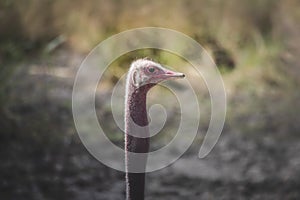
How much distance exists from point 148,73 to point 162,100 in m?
5.02

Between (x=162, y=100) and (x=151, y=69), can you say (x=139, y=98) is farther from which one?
(x=162, y=100)

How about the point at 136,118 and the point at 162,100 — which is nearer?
the point at 136,118

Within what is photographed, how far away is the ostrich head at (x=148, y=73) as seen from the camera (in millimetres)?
4969

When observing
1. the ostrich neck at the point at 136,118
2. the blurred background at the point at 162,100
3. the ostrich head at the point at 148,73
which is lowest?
the ostrich neck at the point at 136,118

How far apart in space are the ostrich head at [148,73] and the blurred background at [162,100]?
279 cm

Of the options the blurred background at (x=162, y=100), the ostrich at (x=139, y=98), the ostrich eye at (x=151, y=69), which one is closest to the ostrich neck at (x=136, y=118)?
the ostrich at (x=139, y=98)

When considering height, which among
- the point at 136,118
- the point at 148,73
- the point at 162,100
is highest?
the point at 162,100

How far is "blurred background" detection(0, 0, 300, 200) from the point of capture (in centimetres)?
801

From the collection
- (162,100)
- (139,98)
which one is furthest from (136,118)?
(162,100)

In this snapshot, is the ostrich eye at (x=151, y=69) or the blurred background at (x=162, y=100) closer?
the ostrich eye at (x=151, y=69)

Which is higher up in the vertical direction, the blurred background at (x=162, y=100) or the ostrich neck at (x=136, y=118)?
the blurred background at (x=162, y=100)

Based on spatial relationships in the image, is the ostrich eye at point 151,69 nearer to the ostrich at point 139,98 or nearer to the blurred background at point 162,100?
the ostrich at point 139,98

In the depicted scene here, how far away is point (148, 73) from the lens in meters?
5.00

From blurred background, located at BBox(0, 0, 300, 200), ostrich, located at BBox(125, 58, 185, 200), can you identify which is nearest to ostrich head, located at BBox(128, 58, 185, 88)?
ostrich, located at BBox(125, 58, 185, 200)
